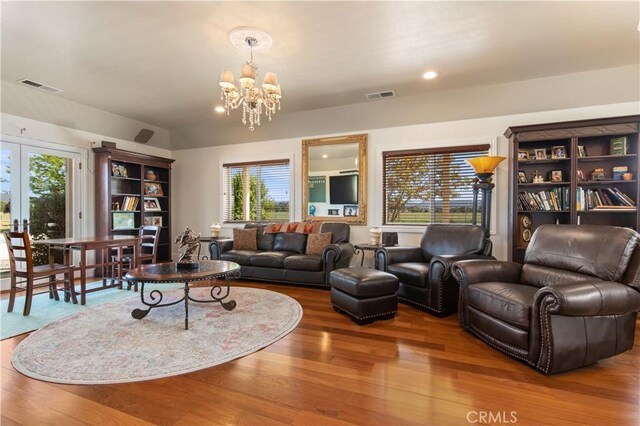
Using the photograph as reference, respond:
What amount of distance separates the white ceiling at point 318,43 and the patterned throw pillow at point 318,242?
2.15 metres

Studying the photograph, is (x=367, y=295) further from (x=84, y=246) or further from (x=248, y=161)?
(x=248, y=161)

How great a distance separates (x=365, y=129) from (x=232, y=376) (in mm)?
4157

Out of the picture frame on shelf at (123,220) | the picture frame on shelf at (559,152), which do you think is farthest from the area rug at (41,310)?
Result: the picture frame on shelf at (559,152)

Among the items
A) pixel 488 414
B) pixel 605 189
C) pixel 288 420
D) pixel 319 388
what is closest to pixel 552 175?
pixel 605 189

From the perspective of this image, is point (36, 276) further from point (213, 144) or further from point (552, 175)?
point (552, 175)

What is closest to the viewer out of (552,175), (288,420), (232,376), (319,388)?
(288,420)

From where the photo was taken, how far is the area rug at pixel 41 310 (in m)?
2.85

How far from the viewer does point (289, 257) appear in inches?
177

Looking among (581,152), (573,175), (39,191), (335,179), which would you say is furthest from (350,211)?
(39,191)

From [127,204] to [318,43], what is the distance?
448 centimetres

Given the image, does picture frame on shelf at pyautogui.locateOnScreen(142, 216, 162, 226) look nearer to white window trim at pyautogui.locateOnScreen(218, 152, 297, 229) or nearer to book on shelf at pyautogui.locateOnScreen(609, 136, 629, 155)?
white window trim at pyautogui.locateOnScreen(218, 152, 297, 229)

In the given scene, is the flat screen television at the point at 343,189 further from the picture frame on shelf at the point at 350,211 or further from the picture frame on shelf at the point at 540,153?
the picture frame on shelf at the point at 540,153

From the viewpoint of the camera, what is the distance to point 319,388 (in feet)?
6.22
